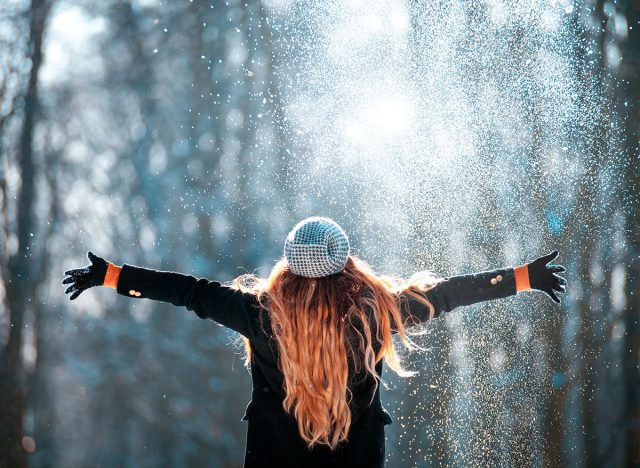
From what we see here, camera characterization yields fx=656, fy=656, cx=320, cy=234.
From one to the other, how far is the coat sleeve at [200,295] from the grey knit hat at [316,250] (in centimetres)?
21

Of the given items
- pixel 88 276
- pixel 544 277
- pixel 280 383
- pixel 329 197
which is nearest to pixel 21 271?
pixel 329 197

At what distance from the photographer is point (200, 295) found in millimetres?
2182

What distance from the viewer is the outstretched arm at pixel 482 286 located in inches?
84.8

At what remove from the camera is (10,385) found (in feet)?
26.2

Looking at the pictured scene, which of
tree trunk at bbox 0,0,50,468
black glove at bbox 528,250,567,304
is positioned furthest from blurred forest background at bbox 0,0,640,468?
black glove at bbox 528,250,567,304

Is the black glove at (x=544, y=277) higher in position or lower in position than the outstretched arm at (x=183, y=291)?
higher

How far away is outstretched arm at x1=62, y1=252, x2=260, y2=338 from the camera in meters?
2.15

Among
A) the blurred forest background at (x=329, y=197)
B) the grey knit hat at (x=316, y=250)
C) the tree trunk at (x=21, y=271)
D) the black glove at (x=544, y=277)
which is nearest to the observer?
the grey knit hat at (x=316, y=250)

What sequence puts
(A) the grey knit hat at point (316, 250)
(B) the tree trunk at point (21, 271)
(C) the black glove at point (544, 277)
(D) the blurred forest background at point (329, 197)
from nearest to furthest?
(A) the grey knit hat at point (316, 250), (C) the black glove at point (544, 277), (D) the blurred forest background at point (329, 197), (B) the tree trunk at point (21, 271)

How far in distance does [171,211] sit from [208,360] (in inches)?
75.1

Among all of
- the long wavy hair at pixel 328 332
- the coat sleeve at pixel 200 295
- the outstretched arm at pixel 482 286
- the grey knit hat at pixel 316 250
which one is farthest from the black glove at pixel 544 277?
the coat sleeve at pixel 200 295

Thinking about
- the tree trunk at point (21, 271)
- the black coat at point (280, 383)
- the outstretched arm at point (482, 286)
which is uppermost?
the tree trunk at point (21, 271)

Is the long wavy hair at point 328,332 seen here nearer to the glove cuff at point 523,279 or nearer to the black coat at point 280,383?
the black coat at point 280,383

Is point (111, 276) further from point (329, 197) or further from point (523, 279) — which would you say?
point (329, 197)
